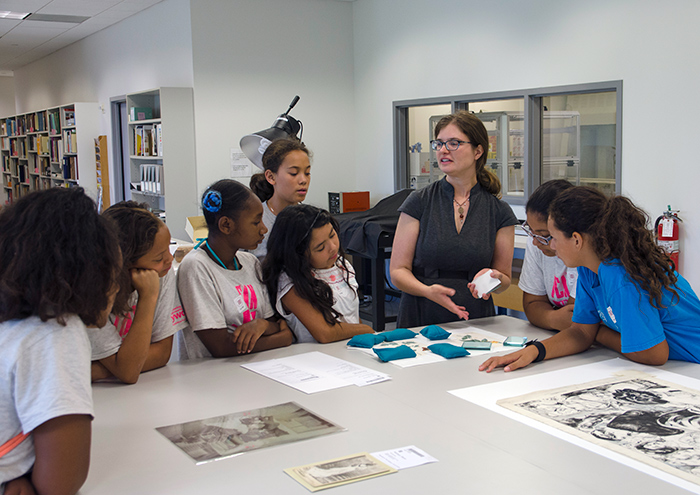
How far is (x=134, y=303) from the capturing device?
5.69ft

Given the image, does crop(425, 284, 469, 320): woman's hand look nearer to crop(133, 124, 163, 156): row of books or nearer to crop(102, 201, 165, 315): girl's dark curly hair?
crop(102, 201, 165, 315): girl's dark curly hair

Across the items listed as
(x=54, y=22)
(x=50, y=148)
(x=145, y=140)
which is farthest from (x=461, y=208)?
(x=50, y=148)

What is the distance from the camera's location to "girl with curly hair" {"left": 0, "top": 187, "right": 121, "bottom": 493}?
982mm

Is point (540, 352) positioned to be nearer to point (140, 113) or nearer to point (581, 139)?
point (581, 139)

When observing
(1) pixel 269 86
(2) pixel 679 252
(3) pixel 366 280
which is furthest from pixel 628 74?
(1) pixel 269 86

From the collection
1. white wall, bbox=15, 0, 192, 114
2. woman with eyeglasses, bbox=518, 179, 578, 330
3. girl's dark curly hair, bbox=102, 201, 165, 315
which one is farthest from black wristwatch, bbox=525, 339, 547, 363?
white wall, bbox=15, 0, 192, 114

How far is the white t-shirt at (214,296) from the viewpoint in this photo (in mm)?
1878

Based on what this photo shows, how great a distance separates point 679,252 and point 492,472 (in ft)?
10.4

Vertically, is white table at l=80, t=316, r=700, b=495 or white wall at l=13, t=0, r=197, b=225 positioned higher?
white wall at l=13, t=0, r=197, b=225

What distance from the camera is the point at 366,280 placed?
228 inches

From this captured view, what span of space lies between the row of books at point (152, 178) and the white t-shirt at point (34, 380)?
4.98 meters

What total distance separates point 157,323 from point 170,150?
4.09 metres

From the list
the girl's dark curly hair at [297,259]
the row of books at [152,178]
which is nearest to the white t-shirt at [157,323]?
the girl's dark curly hair at [297,259]

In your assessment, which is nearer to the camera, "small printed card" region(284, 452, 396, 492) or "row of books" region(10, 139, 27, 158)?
"small printed card" region(284, 452, 396, 492)
